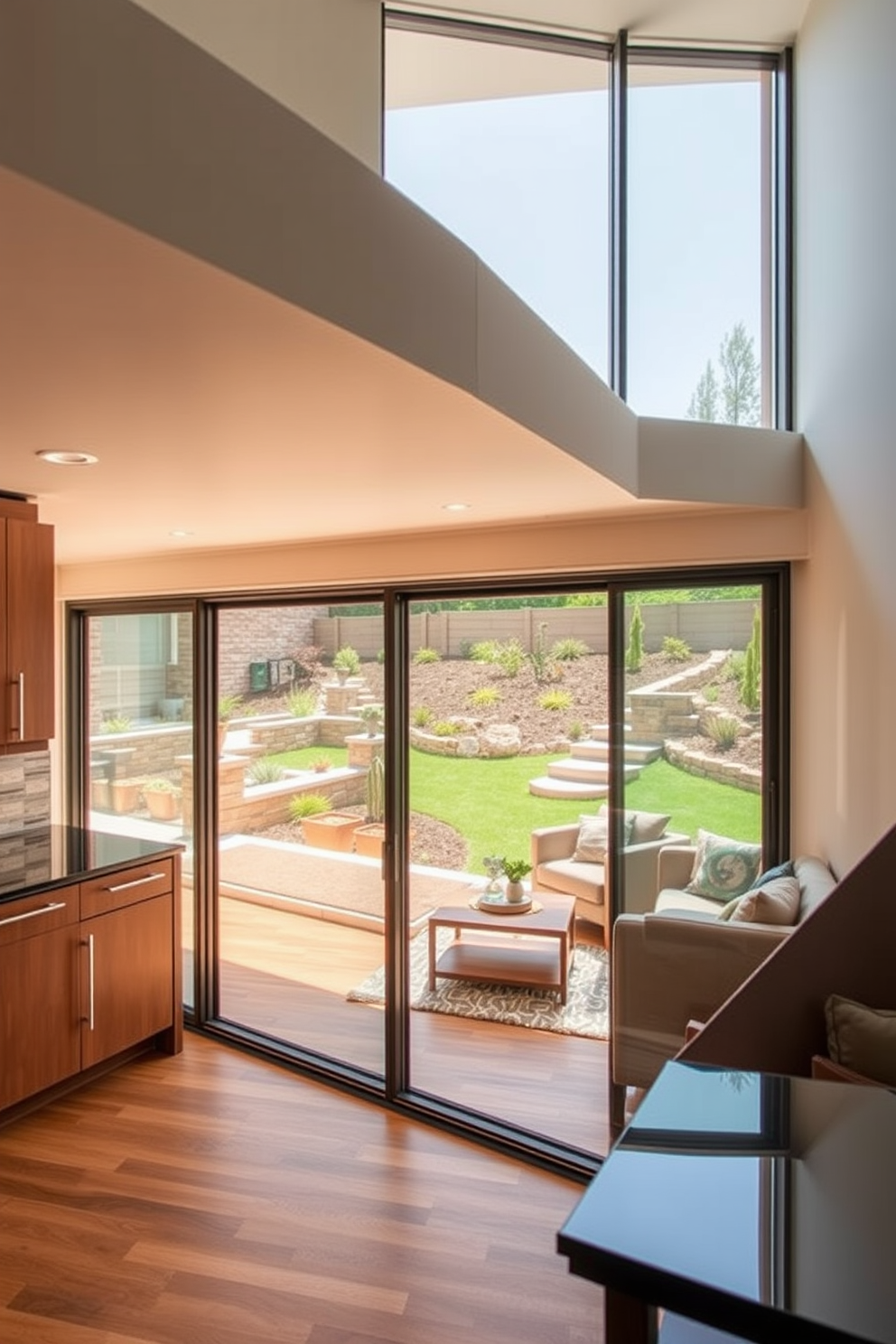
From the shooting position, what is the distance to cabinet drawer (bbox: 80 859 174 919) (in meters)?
3.38

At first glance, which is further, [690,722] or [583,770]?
[583,770]

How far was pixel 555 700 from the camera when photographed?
341cm

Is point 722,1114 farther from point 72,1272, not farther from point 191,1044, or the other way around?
point 191,1044

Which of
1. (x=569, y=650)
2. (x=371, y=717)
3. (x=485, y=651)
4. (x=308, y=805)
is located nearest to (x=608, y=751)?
(x=569, y=650)

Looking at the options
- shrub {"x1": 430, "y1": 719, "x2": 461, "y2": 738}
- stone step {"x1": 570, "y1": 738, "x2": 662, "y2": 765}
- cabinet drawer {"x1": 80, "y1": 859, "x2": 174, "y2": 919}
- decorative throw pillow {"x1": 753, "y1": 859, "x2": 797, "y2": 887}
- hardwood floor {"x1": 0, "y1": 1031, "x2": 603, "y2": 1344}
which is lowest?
hardwood floor {"x1": 0, "y1": 1031, "x2": 603, "y2": 1344}

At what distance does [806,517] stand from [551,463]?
128cm

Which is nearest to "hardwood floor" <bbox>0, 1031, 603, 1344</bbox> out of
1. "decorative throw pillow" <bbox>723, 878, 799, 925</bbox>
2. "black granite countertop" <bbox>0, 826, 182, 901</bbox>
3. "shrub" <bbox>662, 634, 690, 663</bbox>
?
"black granite countertop" <bbox>0, 826, 182, 901</bbox>

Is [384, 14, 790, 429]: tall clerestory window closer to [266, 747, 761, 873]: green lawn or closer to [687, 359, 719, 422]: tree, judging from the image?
[687, 359, 719, 422]: tree

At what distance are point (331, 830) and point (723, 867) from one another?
5.83 feet

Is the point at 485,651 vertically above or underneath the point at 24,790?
above

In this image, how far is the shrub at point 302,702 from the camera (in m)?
3.81

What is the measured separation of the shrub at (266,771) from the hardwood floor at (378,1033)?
717 millimetres

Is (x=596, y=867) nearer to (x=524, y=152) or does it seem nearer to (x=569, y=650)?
(x=569, y=650)

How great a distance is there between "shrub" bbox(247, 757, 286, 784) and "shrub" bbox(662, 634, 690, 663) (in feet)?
6.47
